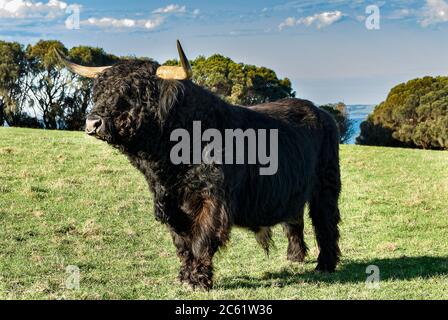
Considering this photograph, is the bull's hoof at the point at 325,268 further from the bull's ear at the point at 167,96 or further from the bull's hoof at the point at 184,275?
the bull's ear at the point at 167,96

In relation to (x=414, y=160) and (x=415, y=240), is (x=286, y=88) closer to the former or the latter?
(x=414, y=160)

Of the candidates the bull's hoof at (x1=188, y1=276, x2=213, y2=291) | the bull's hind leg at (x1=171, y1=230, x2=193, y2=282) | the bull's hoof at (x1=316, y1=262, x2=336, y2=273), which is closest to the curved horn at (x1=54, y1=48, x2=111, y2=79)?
the bull's hind leg at (x1=171, y1=230, x2=193, y2=282)

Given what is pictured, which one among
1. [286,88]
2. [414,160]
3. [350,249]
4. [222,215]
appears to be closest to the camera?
[222,215]

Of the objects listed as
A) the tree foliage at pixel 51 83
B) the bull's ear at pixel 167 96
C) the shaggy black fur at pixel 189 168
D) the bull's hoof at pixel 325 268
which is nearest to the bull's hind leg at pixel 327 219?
the bull's hoof at pixel 325 268

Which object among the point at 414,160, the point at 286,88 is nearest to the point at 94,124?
the point at 414,160

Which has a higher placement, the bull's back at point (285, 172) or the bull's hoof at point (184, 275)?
the bull's back at point (285, 172)

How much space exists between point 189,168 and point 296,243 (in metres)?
2.59

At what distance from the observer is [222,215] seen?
610cm

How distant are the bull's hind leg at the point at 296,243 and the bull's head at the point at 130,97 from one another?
289 cm

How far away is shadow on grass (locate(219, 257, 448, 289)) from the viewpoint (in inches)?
265

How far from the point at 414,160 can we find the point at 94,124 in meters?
17.2

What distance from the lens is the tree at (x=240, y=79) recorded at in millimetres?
42781

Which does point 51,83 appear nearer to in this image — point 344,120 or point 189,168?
point 344,120

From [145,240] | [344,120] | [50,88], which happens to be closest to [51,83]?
[50,88]
